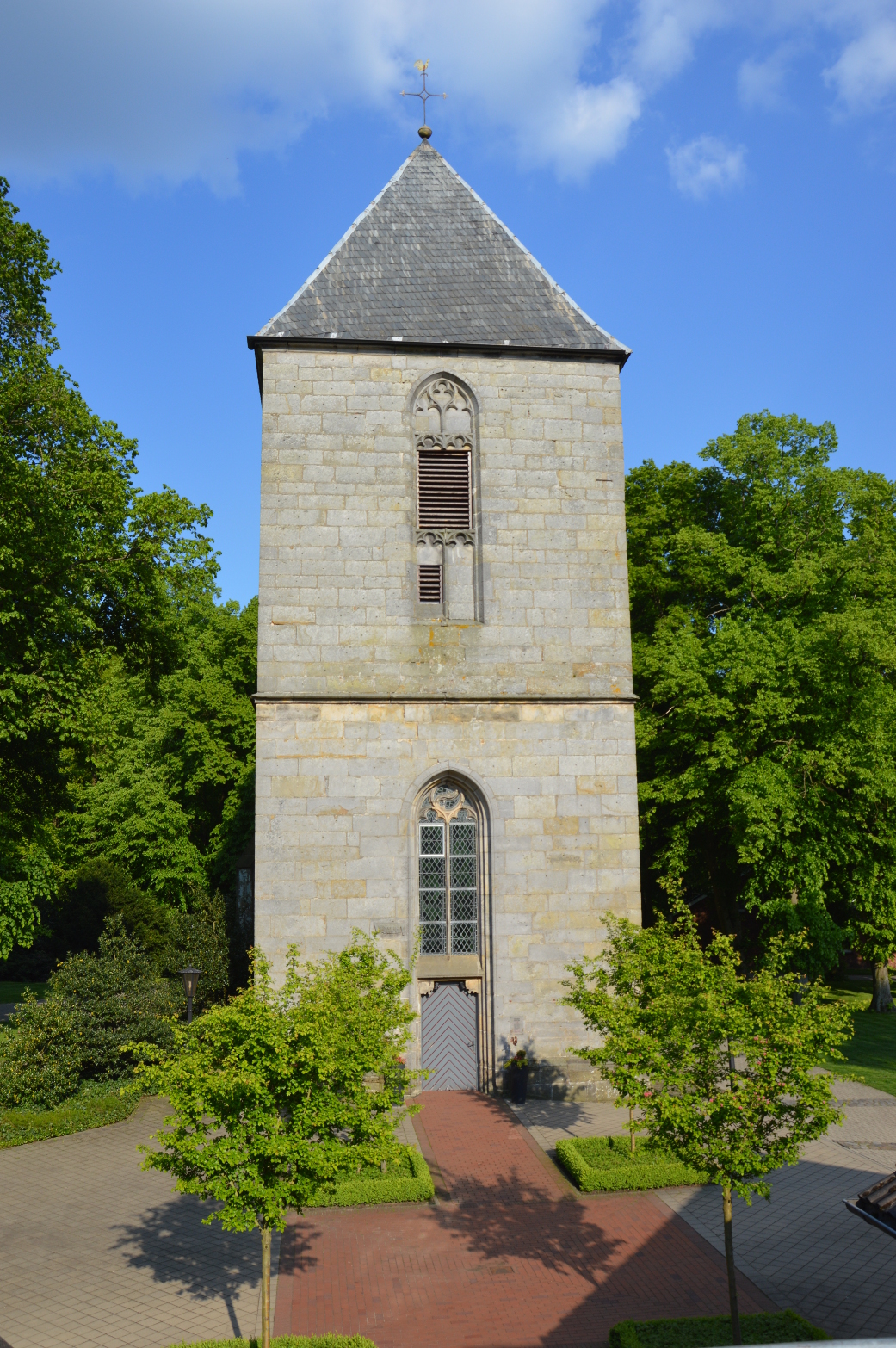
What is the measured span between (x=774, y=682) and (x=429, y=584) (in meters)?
8.80

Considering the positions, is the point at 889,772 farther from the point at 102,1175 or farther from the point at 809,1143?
the point at 102,1175

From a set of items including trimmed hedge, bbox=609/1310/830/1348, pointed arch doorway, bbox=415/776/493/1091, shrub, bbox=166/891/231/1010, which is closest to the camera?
trimmed hedge, bbox=609/1310/830/1348

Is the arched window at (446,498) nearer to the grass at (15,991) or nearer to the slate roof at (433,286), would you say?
the slate roof at (433,286)

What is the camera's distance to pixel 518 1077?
660 inches

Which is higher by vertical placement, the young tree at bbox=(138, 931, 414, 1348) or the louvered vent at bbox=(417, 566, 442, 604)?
the louvered vent at bbox=(417, 566, 442, 604)

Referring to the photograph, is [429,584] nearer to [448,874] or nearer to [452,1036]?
[448,874]

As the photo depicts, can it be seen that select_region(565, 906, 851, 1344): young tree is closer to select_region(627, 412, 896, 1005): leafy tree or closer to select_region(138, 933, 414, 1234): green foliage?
select_region(138, 933, 414, 1234): green foliage

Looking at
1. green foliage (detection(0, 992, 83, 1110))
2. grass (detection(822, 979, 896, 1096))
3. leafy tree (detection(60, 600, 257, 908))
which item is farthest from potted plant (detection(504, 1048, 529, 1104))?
leafy tree (detection(60, 600, 257, 908))

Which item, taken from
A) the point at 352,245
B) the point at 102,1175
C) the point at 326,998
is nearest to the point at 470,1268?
the point at 326,998

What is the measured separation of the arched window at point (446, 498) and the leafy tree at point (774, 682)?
22.0ft

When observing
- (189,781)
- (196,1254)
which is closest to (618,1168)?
(196,1254)

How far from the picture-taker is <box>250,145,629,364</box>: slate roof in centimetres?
1917

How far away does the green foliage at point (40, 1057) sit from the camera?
55.4 feet

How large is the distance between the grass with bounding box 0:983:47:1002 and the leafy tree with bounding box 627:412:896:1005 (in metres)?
21.6
